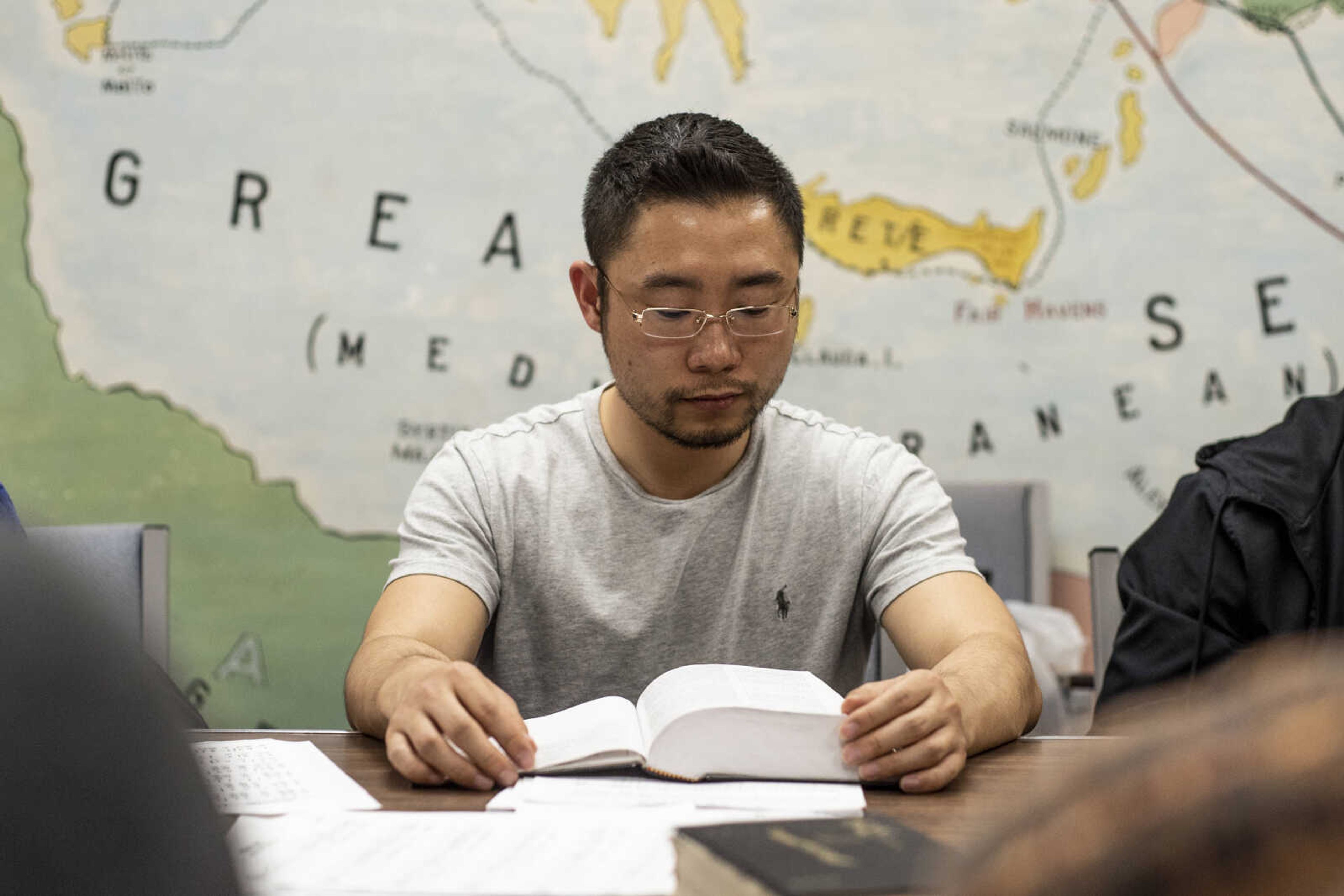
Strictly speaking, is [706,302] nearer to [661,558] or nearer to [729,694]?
[661,558]

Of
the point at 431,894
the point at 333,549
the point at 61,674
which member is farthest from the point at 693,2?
the point at 61,674

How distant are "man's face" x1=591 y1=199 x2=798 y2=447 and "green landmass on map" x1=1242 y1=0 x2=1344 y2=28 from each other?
5.93 feet

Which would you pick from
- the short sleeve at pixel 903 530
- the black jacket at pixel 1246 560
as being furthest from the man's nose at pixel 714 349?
the black jacket at pixel 1246 560

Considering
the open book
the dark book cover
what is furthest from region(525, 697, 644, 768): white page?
the dark book cover

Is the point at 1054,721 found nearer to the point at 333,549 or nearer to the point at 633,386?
the point at 633,386

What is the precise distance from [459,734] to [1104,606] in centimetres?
113

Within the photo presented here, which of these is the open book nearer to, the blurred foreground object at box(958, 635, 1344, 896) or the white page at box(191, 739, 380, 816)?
the white page at box(191, 739, 380, 816)

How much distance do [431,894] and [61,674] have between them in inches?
21.3

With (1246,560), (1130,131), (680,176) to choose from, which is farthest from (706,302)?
(1130,131)

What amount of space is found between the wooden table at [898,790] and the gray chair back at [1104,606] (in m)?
0.56

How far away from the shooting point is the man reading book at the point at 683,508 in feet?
4.72

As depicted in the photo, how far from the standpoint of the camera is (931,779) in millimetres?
984

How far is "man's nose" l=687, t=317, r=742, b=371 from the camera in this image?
4.74 ft

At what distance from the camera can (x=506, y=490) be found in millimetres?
1506
